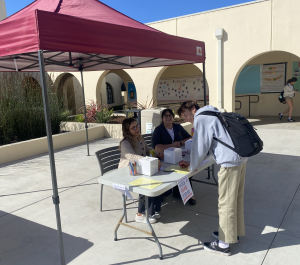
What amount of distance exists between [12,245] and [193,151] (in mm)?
1946

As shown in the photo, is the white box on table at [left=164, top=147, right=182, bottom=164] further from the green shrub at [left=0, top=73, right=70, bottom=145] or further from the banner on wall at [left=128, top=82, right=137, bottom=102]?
the banner on wall at [left=128, top=82, right=137, bottom=102]

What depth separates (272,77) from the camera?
10531mm

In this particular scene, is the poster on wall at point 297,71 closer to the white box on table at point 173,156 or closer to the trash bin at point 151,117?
the trash bin at point 151,117

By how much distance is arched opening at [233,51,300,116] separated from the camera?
33.4 ft

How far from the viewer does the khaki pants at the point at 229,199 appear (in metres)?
2.24

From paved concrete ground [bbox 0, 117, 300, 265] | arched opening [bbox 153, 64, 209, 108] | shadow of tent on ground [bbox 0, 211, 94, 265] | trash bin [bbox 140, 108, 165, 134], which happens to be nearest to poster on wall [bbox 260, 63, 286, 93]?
arched opening [bbox 153, 64, 209, 108]

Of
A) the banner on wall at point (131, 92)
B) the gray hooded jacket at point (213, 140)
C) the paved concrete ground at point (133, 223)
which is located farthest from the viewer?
the banner on wall at point (131, 92)

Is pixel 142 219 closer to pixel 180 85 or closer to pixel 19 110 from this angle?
pixel 19 110

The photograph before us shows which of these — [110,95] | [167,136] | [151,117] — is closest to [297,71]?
[151,117]

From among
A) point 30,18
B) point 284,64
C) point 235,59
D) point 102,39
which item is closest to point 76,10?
point 102,39

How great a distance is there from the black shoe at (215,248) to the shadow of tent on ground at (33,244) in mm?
1064

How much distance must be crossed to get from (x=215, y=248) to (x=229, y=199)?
0.48 metres

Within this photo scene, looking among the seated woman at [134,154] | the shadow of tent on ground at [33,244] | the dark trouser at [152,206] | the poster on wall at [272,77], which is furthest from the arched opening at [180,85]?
the shadow of tent on ground at [33,244]

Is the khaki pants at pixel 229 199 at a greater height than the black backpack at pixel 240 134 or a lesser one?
lesser
